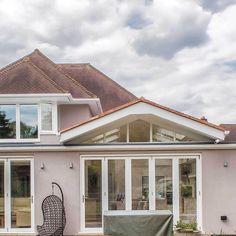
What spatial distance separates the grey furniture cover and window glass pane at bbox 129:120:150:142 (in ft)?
13.2

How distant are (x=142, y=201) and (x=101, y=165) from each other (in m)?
1.92

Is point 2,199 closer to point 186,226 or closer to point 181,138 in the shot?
point 186,226

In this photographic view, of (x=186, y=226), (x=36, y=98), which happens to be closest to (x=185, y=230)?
(x=186, y=226)

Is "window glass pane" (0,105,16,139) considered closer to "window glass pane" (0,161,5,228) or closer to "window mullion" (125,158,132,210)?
"window glass pane" (0,161,5,228)

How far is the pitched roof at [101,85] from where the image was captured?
30.0 metres

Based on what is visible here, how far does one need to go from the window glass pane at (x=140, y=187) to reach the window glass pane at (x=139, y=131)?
0.78 m

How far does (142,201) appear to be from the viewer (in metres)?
16.8

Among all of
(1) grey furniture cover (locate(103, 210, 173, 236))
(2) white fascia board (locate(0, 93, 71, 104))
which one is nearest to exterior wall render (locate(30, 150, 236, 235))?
(1) grey furniture cover (locate(103, 210, 173, 236))

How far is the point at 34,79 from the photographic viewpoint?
21156 mm

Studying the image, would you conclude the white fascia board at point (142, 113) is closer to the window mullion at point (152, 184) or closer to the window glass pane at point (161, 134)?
the window glass pane at point (161, 134)

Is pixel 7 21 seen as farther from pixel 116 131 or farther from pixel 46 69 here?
pixel 116 131

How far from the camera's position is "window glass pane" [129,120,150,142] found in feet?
55.6

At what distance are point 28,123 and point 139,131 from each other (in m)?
5.18

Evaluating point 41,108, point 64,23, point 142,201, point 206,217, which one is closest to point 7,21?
point 64,23
